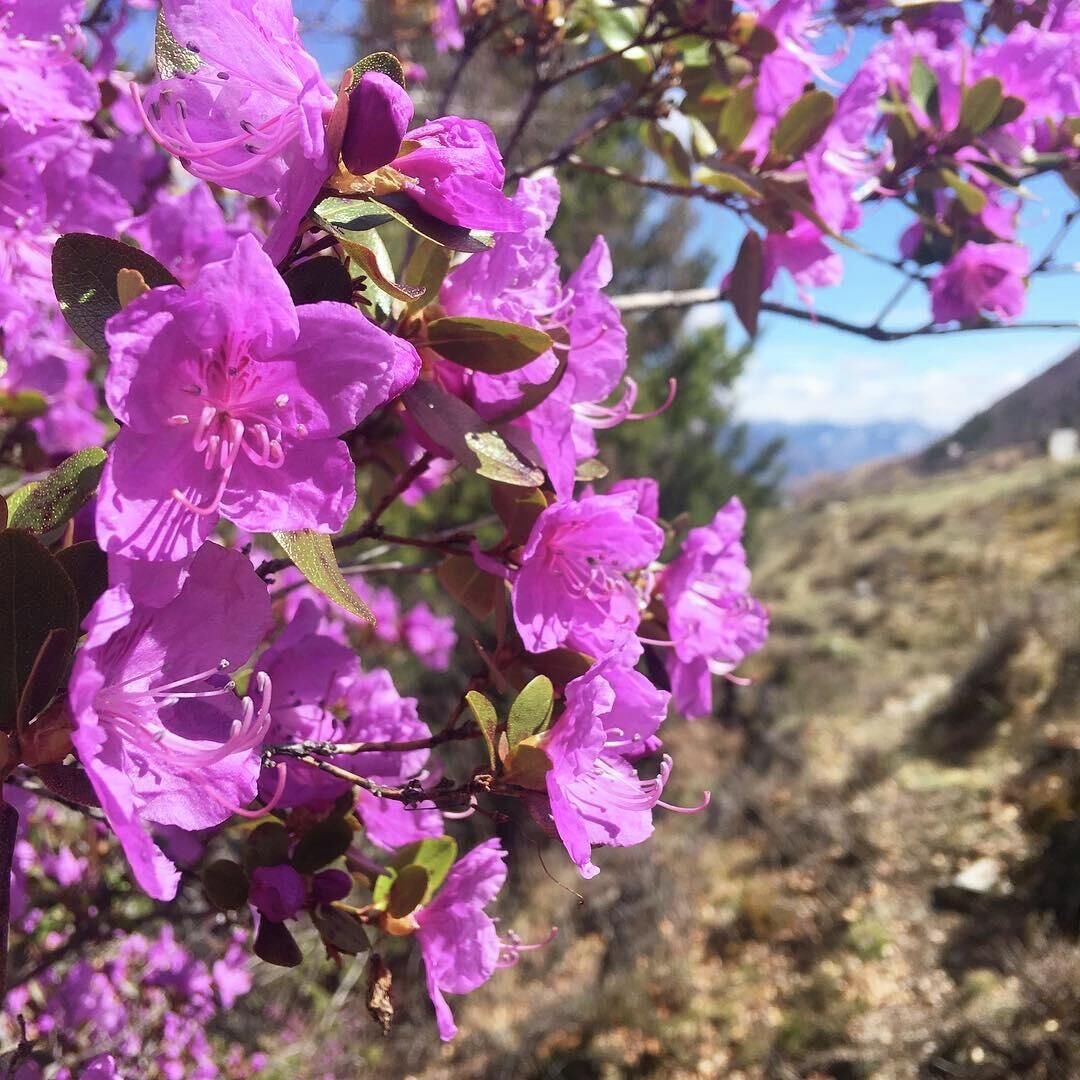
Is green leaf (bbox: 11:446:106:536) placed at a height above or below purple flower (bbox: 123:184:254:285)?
above

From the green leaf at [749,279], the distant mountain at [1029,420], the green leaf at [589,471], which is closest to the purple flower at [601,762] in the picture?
the green leaf at [589,471]

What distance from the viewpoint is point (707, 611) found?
102 cm

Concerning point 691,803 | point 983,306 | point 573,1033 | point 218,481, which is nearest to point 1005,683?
point 691,803

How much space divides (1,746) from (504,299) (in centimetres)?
53

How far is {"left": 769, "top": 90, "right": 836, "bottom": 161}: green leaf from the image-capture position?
3.76ft

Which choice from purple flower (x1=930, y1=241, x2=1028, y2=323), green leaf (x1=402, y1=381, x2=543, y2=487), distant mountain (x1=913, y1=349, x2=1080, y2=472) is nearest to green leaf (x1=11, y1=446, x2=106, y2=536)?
green leaf (x1=402, y1=381, x2=543, y2=487)

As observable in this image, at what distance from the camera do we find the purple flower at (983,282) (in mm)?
1544

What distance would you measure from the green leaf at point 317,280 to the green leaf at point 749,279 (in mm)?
792

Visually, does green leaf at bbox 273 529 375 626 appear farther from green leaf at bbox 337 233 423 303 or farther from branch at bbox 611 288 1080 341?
branch at bbox 611 288 1080 341

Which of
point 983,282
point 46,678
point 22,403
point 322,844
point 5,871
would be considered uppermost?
point 983,282

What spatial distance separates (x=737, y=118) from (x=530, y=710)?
100 centimetres

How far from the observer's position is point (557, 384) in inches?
30.6

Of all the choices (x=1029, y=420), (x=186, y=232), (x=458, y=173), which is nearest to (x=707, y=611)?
(x=458, y=173)

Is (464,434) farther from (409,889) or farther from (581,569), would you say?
(409,889)
